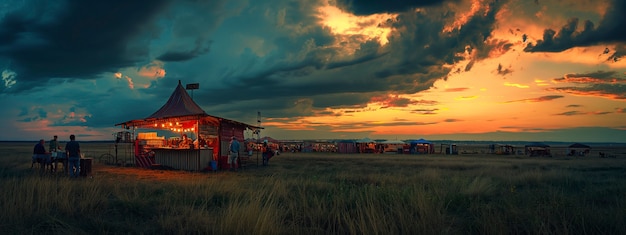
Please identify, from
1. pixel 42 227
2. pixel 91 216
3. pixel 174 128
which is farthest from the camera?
pixel 174 128

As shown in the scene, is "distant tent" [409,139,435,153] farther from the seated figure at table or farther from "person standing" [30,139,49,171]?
"person standing" [30,139,49,171]

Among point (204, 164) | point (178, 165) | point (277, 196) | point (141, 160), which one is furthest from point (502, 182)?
point (141, 160)

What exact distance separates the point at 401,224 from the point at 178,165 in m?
17.9

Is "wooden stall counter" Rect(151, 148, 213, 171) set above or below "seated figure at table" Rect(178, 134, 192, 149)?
below

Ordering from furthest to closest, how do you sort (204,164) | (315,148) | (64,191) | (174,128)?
(315,148)
(174,128)
(204,164)
(64,191)

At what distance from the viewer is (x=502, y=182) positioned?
13.5 meters

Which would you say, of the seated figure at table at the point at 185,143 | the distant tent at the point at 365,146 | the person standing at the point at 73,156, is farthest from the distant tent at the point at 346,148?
the person standing at the point at 73,156

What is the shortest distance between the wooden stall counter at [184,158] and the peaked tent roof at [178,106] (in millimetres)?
3166

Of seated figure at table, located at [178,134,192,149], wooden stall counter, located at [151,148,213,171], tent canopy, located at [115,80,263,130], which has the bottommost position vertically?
wooden stall counter, located at [151,148,213,171]

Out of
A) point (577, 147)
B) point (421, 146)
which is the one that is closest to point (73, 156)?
point (421, 146)

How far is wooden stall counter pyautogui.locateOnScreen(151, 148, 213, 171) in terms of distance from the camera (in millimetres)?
20000

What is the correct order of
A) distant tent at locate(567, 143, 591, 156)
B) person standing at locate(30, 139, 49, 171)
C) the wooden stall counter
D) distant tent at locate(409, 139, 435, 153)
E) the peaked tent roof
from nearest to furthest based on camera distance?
1. person standing at locate(30, 139, 49, 171)
2. the wooden stall counter
3. the peaked tent roof
4. distant tent at locate(567, 143, 591, 156)
5. distant tent at locate(409, 139, 435, 153)

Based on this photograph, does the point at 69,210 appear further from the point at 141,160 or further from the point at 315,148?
the point at 315,148

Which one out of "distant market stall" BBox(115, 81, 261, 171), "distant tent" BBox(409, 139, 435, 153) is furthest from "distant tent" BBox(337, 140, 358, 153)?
"distant market stall" BBox(115, 81, 261, 171)
